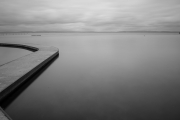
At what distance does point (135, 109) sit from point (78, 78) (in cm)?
348

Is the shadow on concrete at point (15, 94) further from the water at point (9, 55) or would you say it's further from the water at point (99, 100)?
the water at point (9, 55)

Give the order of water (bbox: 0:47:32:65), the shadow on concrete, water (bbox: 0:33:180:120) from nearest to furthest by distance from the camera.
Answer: water (bbox: 0:33:180:120) < the shadow on concrete < water (bbox: 0:47:32:65)

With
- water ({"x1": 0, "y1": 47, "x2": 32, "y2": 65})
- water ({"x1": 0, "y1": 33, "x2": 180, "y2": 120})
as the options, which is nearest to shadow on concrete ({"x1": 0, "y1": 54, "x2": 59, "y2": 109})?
water ({"x1": 0, "y1": 33, "x2": 180, "y2": 120})

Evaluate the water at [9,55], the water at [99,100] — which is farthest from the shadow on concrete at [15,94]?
→ the water at [9,55]

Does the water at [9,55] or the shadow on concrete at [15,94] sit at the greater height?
the water at [9,55]

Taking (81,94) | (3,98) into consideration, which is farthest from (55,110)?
(3,98)

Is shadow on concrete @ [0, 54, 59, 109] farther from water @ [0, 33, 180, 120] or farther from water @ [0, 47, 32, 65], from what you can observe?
water @ [0, 47, 32, 65]

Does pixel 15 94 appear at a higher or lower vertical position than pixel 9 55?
lower

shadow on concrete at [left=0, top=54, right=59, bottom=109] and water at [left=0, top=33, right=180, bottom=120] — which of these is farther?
shadow on concrete at [left=0, top=54, right=59, bottom=109]

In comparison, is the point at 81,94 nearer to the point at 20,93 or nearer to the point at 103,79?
the point at 103,79

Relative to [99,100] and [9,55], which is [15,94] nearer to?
[99,100]

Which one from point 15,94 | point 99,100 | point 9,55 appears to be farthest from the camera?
point 9,55

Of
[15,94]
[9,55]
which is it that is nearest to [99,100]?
[15,94]

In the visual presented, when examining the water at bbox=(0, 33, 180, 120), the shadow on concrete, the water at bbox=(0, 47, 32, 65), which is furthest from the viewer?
the water at bbox=(0, 47, 32, 65)
